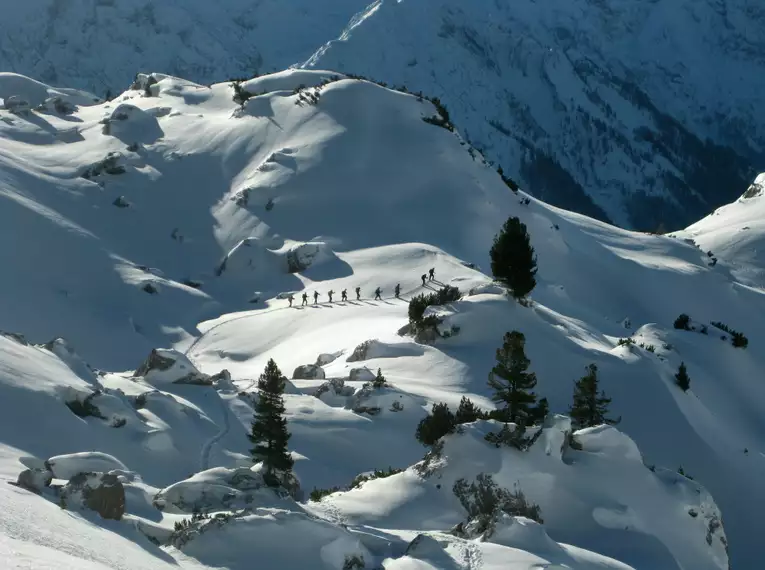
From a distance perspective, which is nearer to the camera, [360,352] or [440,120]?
[360,352]

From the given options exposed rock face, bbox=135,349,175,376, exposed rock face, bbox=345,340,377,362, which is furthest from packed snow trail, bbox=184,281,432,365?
exposed rock face, bbox=135,349,175,376

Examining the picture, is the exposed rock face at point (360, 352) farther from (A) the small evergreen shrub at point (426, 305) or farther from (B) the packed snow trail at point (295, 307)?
(B) the packed snow trail at point (295, 307)

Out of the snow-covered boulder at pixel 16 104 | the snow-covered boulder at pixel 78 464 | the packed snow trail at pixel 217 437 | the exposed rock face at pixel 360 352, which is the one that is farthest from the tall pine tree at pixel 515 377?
the snow-covered boulder at pixel 16 104

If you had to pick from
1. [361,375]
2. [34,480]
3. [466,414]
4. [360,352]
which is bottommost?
[34,480]

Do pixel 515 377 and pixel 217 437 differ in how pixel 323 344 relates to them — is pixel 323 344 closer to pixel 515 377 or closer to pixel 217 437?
pixel 217 437

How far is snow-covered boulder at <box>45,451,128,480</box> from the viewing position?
2572 centimetres

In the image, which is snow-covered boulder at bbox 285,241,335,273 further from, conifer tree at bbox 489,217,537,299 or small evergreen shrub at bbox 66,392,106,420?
small evergreen shrub at bbox 66,392,106,420

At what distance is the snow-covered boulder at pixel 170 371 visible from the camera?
44.4 m

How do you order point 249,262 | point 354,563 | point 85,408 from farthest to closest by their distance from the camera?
point 249,262
point 85,408
point 354,563

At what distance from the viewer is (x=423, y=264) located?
230 ft

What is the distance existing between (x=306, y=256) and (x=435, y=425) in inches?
1470

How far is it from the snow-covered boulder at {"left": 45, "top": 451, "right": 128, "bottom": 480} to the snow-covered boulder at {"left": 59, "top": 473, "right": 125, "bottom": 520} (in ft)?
10.6

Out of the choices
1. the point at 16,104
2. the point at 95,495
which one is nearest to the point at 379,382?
the point at 95,495

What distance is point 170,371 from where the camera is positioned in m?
44.5
